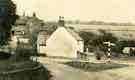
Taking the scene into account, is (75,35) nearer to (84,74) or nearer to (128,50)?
(84,74)

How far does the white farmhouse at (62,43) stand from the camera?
210 inches

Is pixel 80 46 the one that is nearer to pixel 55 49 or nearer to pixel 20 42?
pixel 55 49

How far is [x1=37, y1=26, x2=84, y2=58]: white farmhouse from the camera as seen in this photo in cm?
533

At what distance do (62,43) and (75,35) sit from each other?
286 millimetres

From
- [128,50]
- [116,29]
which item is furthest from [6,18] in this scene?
[128,50]

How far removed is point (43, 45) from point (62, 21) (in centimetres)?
57

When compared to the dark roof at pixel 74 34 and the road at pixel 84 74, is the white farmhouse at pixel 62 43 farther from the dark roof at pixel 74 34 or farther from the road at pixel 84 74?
the road at pixel 84 74

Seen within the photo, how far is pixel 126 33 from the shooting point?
5.26m

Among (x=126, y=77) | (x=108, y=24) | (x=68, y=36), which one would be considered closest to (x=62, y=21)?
(x=68, y=36)

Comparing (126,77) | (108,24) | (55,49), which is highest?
(108,24)

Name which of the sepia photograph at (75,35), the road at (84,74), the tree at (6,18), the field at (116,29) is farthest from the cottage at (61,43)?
the tree at (6,18)

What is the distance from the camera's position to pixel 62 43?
18.1 ft

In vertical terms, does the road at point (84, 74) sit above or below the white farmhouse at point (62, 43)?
below

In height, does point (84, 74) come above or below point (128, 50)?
below
